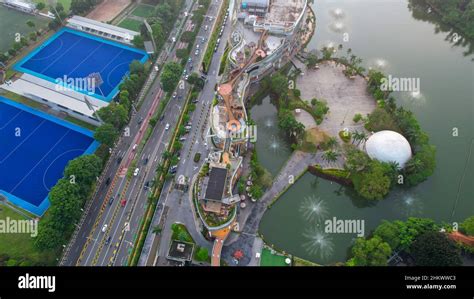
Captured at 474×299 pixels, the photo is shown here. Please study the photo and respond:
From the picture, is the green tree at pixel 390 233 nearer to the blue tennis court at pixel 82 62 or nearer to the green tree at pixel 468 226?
the green tree at pixel 468 226

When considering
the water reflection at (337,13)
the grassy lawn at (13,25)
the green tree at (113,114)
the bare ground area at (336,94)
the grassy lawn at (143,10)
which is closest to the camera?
the green tree at (113,114)

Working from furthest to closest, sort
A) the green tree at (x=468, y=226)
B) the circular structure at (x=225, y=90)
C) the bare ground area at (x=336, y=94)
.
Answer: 1. the bare ground area at (x=336, y=94)
2. the circular structure at (x=225, y=90)
3. the green tree at (x=468, y=226)

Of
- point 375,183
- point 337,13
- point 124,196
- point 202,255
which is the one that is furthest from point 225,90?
point 337,13

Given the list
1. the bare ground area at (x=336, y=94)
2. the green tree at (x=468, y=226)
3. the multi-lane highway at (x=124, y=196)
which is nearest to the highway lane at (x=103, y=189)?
the multi-lane highway at (x=124, y=196)

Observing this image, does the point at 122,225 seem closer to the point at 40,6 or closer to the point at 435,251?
the point at 435,251

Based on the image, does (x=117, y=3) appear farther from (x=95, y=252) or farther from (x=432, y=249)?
(x=432, y=249)

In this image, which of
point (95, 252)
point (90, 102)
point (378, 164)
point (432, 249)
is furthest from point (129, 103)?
point (432, 249)
